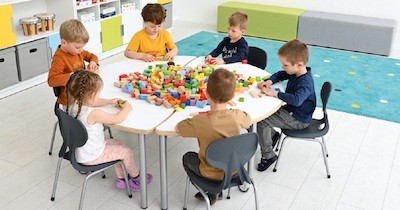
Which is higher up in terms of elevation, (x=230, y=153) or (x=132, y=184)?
(x=230, y=153)

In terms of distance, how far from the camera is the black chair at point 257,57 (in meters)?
3.52

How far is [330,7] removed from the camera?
Answer: 6.45 metres

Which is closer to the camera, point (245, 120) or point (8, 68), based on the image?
point (245, 120)

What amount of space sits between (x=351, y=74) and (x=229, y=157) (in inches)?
135

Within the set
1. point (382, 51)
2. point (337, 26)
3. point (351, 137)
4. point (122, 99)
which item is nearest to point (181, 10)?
point (337, 26)

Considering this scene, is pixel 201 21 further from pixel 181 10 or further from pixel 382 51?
pixel 382 51

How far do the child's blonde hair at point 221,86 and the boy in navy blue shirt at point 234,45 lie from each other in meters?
1.12

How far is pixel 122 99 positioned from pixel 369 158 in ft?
6.29

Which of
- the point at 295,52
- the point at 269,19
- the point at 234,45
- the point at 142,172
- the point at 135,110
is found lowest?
the point at 142,172

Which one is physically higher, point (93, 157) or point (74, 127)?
point (74, 127)

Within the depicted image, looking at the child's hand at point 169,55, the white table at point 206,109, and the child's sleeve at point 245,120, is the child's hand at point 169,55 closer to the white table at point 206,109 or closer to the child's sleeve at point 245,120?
the white table at point 206,109

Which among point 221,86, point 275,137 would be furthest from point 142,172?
point 275,137

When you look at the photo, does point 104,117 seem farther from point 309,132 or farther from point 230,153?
point 309,132

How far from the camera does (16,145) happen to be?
334 cm
